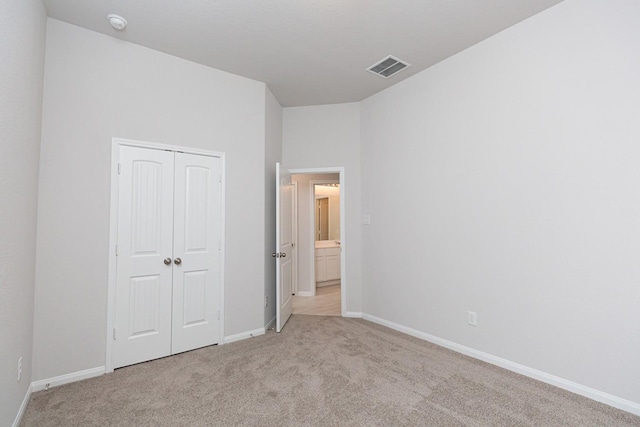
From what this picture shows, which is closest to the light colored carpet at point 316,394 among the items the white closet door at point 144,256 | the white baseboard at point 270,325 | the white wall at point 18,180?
the white closet door at point 144,256

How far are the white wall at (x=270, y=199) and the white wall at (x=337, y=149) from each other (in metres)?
0.30

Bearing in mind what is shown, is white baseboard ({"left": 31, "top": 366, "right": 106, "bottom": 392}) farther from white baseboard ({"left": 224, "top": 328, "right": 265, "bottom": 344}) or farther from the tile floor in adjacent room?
the tile floor in adjacent room

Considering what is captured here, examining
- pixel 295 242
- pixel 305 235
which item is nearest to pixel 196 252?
pixel 295 242

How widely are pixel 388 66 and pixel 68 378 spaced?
426cm

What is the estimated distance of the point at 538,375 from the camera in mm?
2443

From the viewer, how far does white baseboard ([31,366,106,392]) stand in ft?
7.65

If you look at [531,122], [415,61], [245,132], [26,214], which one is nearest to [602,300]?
[531,122]

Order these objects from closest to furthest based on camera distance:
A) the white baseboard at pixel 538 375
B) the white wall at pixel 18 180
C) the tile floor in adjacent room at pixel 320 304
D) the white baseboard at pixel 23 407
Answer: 1. the white wall at pixel 18 180
2. the white baseboard at pixel 23 407
3. the white baseboard at pixel 538 375
4. the tile floor in adjacent room at pixel 320 304

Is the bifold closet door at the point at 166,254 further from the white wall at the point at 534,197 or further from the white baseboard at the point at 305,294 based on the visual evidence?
the white baseboard at the point at 305,294

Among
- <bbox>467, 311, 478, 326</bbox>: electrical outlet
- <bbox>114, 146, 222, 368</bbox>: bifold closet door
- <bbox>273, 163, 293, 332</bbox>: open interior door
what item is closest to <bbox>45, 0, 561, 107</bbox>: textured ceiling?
<bbox>114, 146, 222, 368</bbox>: bifold closet door

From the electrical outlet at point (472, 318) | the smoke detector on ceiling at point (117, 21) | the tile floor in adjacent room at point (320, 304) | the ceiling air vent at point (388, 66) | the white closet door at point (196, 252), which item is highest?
the ceiling air vent at point (388, 66)

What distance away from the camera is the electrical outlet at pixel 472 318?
2908 millimetres

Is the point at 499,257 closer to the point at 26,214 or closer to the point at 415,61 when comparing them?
the point at 415,61

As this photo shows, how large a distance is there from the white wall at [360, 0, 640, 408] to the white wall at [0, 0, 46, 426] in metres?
3.44
